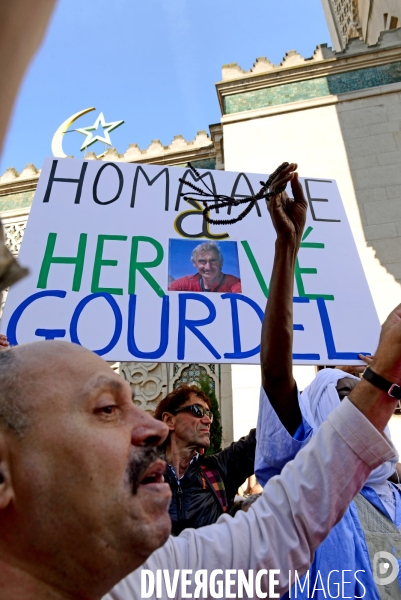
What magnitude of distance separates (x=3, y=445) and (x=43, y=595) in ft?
0.70

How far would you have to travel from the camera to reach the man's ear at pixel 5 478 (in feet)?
2.10

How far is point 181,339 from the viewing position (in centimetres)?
161

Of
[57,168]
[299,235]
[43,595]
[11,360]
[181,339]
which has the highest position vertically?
[57,168]

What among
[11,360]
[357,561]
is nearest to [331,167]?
[357,561]

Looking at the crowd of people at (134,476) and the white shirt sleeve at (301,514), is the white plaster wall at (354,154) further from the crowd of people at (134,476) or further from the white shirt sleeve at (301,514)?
the white shirt sleeve at (301,514)

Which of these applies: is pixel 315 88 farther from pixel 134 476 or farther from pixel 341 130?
pixel 134 476

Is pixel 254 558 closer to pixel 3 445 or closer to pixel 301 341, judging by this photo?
pixel 3 445

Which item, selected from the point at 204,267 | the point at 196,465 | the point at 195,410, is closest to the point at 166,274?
the point at 204,267

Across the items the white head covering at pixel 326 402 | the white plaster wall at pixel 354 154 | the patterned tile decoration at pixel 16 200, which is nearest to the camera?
the white head covering at pixel 326 402

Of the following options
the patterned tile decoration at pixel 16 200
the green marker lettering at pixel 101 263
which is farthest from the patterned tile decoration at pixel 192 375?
the patterned tile decoration at pixel 16 200

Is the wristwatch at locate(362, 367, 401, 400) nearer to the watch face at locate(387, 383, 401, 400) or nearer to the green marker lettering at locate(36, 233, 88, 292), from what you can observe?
the watch face at locate(387, 383, 401, 400)

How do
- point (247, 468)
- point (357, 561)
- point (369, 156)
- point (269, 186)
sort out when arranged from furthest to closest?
1. point (369, 156)
2. point (247, 468)
3. point (269, 186)
4. point (357, 561)

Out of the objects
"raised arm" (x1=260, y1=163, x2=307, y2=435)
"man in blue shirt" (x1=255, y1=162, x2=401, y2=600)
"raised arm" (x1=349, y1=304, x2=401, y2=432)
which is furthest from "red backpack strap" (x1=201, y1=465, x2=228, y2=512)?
"raised arm" (x1=349, y1=304, x2=401, y2=432)

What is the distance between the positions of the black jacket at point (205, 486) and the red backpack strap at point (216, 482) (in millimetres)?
13
